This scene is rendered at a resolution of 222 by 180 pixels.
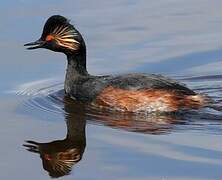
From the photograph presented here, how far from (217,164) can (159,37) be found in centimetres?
571

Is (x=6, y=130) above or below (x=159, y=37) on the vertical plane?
below

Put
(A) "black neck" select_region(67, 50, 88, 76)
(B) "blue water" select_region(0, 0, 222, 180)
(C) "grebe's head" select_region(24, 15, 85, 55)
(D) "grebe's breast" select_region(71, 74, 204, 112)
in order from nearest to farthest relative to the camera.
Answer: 1. (B) "blue water" select_region(0, 0, 222, 180)
2. (D) "grebe's breast" select_region(71, 74, 204, 112)
3. (C) "grebe's head" select_region(24, 15, 85, 55)
4. (A) "black neck" select_region(67, 50, 88, 76)

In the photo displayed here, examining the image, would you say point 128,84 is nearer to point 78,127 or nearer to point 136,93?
point 136,93

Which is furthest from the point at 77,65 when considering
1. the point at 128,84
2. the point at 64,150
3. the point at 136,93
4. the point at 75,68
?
the point at 64,150

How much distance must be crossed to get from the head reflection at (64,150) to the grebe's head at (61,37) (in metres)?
1.66

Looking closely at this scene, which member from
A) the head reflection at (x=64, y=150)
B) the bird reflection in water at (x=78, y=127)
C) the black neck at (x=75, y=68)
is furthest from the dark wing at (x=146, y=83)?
the black neck at (x=75, y=68)

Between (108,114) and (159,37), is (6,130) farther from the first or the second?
(159,37)

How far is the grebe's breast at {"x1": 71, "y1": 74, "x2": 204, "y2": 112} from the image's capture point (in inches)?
416

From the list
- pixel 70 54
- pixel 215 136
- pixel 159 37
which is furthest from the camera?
pixel 159 37

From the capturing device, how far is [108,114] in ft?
34.7

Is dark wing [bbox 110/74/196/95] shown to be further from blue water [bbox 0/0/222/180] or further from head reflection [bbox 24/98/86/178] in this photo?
head reflection [bbox 24/98/86/178]

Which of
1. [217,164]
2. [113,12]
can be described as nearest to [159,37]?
[113,12]

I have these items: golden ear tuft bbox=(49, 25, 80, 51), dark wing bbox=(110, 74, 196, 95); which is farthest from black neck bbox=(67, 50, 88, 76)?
dark wing bbox=(110, 74, 196, 95)

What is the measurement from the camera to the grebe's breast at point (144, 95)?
10.6 meters
